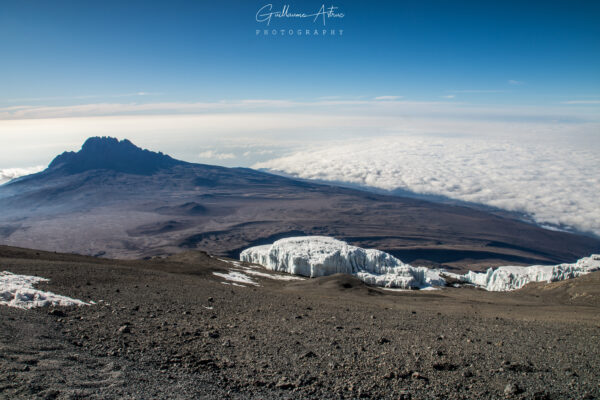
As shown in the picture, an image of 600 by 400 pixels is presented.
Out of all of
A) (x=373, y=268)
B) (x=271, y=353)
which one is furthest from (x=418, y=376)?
(x=373, y=268)

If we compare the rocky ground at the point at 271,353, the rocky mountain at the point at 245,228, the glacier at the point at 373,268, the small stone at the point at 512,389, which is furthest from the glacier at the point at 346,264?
the rocky mountain at the point at 245,228

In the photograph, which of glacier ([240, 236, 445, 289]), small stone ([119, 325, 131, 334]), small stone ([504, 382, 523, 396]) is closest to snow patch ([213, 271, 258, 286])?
glacier ([240, 236, 445, 289])

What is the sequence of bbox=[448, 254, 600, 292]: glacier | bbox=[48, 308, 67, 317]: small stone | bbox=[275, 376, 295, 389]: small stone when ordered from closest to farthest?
bbox=[275, 376, 295, 389]: small stone, bbox=[48, 308, 67, 317]: small stone, bbox=[448, 254, 600, 292]: glacier

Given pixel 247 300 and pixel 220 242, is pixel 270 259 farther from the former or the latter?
pixel 220 242

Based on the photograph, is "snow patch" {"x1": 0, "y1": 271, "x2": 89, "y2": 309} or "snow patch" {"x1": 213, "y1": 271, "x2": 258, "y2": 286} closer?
"snow patch" {"x1": 0, "y1": 271, "x2": 89, "y2": 309}

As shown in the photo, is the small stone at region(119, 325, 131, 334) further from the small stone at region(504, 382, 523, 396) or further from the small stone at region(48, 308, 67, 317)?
the small stone at region(504, 382, 523, 396)

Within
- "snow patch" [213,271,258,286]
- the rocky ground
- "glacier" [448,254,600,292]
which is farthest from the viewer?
"glacier" [448,254,600,292]

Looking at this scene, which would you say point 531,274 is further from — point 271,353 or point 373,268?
point 271,353
